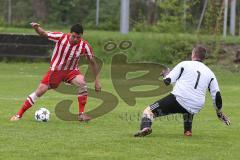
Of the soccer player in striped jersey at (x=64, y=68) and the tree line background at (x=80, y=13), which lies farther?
the tree line background at (x=80, y=13)

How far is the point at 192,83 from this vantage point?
12.1 metres

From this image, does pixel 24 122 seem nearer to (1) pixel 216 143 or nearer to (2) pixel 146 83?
(1) pixel 216 143

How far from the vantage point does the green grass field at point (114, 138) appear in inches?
412

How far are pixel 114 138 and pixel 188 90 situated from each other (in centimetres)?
145

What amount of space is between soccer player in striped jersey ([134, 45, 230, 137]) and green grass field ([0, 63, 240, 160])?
43 centimetres

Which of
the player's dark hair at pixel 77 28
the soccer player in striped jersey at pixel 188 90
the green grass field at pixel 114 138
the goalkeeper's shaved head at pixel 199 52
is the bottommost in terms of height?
the green grass field at pixel 114 138

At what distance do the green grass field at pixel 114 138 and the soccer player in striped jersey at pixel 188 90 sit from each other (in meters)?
0.43

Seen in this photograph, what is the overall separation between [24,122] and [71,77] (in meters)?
1.39

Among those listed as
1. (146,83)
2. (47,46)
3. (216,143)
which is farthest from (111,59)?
(216,143)

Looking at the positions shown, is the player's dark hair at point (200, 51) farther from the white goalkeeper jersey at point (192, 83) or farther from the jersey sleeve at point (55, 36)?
the jersey sleeve at point (55, 36)

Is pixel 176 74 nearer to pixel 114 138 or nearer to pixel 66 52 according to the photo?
pixel 114 138

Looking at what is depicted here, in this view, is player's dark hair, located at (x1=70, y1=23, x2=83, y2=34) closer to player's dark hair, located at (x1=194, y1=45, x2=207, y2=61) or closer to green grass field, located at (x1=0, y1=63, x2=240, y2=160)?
green grass field, located at (x1=0, y1=63, x2=240, y2=160)

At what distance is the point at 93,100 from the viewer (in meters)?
19.8

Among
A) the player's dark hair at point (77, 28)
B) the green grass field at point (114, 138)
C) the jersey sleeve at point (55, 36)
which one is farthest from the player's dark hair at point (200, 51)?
the jersey sleeve at point (55, 36)
